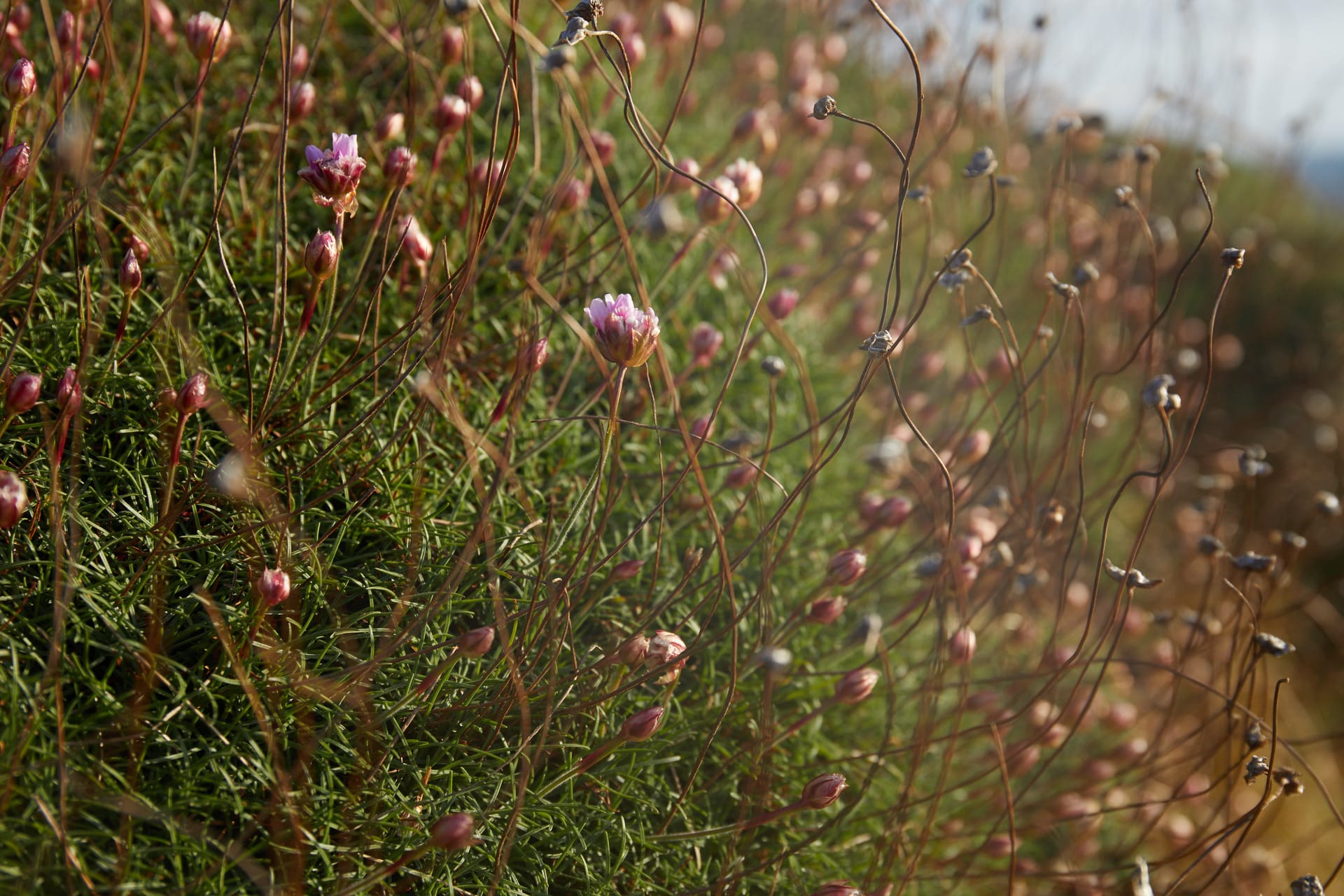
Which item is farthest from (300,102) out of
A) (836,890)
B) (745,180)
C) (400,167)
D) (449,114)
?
(836,890)

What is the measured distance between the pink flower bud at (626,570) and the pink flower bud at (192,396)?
1.82 feet

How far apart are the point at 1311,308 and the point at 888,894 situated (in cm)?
323

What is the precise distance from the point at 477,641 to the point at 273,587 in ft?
0.79

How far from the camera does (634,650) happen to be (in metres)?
1.14

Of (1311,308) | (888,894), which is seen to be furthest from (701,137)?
(1311,308)

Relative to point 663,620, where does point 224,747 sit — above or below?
below

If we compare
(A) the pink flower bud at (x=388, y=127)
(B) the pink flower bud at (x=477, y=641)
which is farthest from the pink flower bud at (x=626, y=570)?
(A) the pink flower bud at (x=388, y=127)

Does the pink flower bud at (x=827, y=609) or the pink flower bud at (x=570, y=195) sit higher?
the pink flower bud at (x=570, y=195)

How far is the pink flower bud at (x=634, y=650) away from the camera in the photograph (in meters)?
1.14

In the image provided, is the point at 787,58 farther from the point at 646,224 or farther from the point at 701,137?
the point at 646,224

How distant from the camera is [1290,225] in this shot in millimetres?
4059

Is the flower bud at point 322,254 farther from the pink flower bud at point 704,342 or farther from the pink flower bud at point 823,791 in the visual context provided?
the pink flower bud at point 823,791

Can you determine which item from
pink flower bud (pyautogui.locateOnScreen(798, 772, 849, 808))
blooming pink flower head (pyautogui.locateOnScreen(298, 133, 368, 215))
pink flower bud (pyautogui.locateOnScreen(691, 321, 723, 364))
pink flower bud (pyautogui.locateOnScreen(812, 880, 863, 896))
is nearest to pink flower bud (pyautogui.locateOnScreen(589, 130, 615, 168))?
pink flower bud (pyautogui.locateOnScreen(691, 321, 723, 364))

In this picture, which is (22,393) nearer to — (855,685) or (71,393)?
(71,393)
